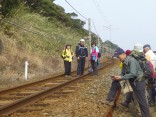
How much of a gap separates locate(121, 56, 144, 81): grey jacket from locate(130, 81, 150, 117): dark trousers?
0.18m

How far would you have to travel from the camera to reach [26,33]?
82.3ft

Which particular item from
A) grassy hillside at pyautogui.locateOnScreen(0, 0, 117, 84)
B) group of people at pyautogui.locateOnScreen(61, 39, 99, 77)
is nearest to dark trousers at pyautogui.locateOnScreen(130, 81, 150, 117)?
grassy hillside at pyautogui.locateOnScreen(0, 0, 117, 84)

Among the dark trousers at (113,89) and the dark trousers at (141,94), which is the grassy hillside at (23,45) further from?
the dark trousers at (141,94)

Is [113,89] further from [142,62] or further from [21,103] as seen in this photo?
[21,103]

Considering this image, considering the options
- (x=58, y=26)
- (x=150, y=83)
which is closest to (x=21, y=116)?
(x=150, y=83)

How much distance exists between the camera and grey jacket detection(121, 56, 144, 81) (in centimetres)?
856

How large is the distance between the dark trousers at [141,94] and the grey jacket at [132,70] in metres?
0.18

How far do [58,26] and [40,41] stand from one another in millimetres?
13738

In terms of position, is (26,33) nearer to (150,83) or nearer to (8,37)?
(8,37)

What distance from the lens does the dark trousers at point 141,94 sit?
8945mm

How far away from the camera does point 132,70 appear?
8547 millimetres

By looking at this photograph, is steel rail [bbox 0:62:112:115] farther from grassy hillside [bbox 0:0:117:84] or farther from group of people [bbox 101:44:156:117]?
grassy hillside [bbox 0:0:117:84]

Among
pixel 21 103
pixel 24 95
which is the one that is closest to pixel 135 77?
pixel 21 103

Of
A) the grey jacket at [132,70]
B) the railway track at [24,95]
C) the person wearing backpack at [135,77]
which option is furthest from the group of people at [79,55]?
the grey jacket at [132,70]
